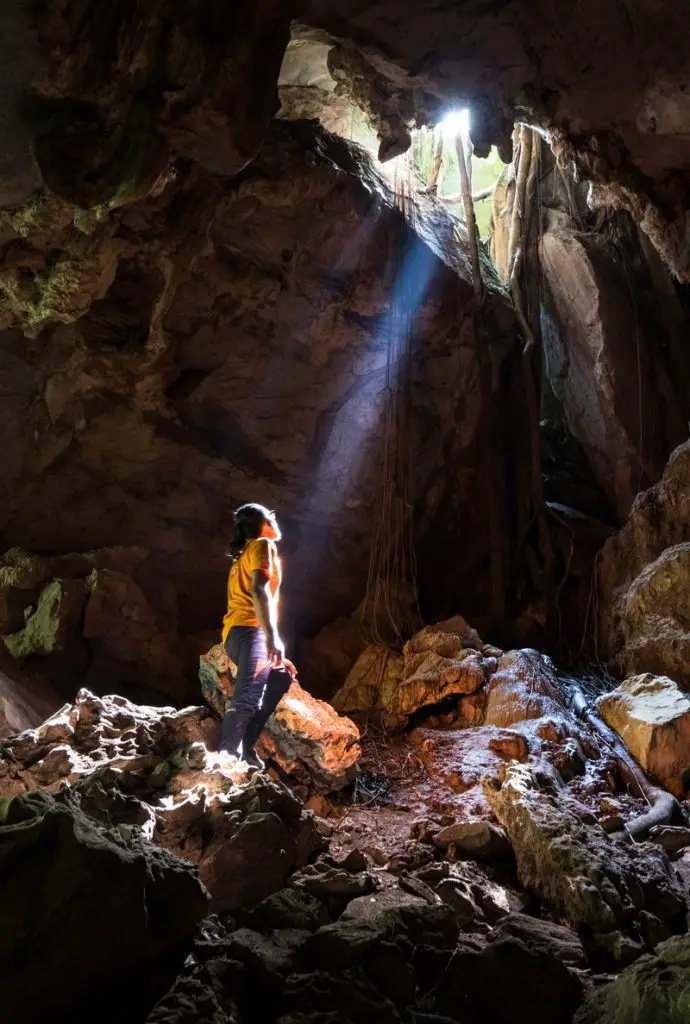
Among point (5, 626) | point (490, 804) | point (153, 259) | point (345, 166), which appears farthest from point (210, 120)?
point (5, 626)

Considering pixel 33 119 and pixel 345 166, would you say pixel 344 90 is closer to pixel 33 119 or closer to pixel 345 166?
pixel 345 166

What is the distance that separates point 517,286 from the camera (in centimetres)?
887

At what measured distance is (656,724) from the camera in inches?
178

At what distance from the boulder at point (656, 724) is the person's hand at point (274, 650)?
2.45 metres

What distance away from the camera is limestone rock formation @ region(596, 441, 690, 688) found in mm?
5508

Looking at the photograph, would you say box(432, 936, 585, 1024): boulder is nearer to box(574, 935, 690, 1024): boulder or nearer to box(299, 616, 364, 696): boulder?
box(574, 935, 690, 1024): boulder

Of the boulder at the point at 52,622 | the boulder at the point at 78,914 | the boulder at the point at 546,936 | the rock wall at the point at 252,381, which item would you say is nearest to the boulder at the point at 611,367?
the rock wall at the point at 252,381

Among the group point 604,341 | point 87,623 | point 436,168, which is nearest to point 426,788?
point 87,623

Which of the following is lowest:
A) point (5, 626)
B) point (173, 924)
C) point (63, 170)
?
point (5, 626)

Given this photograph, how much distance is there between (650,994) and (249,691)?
2481 mm

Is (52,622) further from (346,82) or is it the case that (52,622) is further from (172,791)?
(346,82)

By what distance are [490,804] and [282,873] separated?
1.50 m

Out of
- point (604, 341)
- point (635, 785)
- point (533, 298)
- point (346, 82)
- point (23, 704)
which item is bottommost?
point (23, 704)

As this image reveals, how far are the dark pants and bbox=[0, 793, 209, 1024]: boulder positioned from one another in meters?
1.86
